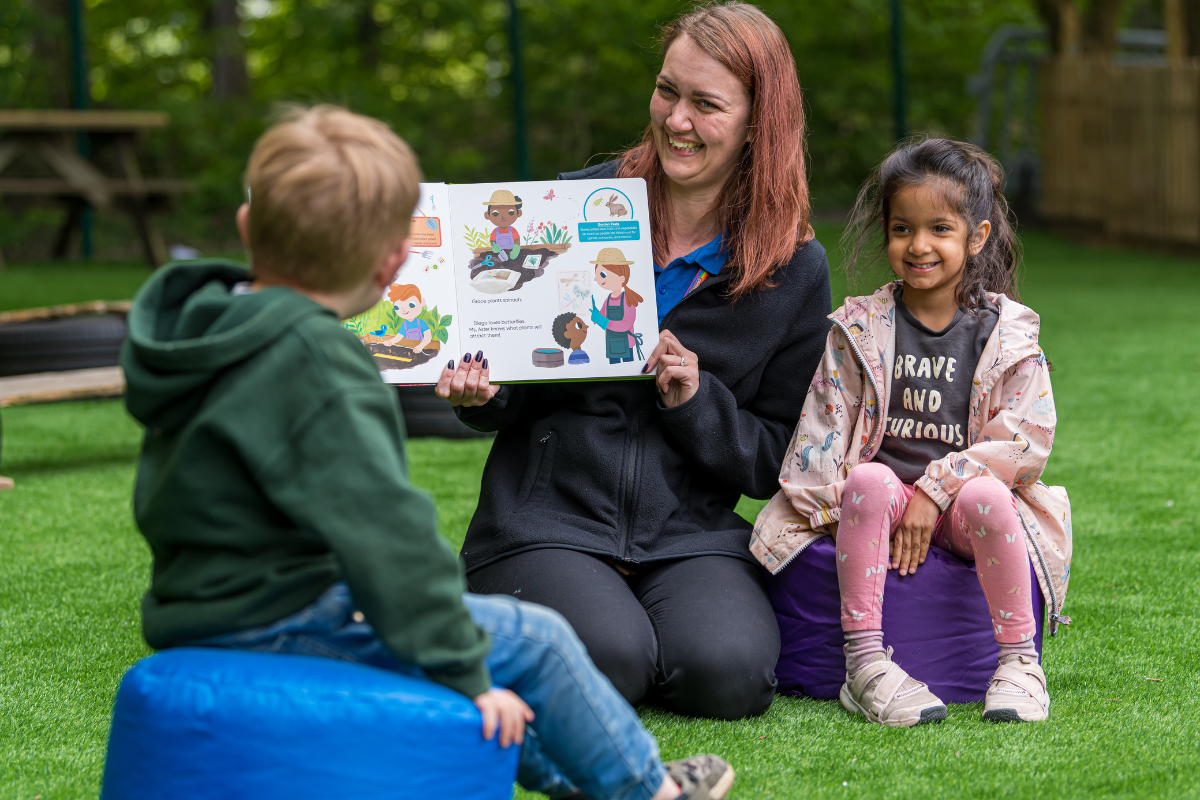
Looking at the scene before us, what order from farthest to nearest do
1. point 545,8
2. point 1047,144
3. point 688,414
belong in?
point 545,8 → point 1047,144 → point 688,414

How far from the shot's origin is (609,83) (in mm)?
17328

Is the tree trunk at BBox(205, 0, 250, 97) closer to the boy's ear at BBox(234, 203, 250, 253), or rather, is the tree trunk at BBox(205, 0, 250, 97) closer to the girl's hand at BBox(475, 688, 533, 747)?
the boy's ear at BBox(234, 203, 250, 253)

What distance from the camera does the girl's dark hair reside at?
105 inches

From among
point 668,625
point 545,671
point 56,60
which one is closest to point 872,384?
point 668,625

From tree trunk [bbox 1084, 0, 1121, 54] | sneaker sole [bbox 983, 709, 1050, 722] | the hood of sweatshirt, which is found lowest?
sneaker sole [bbox 983, 709, 1050, 722]

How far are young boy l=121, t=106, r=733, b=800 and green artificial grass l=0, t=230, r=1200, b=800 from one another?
65 centimetres

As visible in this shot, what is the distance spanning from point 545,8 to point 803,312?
15970mm

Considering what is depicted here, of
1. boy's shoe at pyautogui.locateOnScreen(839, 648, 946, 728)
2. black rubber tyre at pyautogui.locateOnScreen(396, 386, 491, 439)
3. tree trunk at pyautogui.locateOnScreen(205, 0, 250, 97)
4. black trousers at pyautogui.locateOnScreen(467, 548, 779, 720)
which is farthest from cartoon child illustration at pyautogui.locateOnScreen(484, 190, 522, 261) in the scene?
tree trunk at pyautogui.locateOnScreen(205, 0, 250, 97)

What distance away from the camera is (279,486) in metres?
1.55

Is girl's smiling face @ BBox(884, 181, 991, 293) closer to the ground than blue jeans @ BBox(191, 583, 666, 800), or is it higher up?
higher up

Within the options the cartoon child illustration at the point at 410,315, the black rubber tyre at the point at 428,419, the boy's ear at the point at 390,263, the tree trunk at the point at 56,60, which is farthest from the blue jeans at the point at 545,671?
the tree trunk at the point at 56,60

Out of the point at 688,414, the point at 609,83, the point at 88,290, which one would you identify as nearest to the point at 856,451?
the point at 688,414

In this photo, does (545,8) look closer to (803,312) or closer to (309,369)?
(803,312)

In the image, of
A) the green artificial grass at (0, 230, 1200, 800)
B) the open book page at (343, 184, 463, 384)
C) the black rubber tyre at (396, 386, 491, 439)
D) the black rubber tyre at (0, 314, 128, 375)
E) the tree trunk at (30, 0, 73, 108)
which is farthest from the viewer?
the tree trunk at (30, 0, 73, 108)
